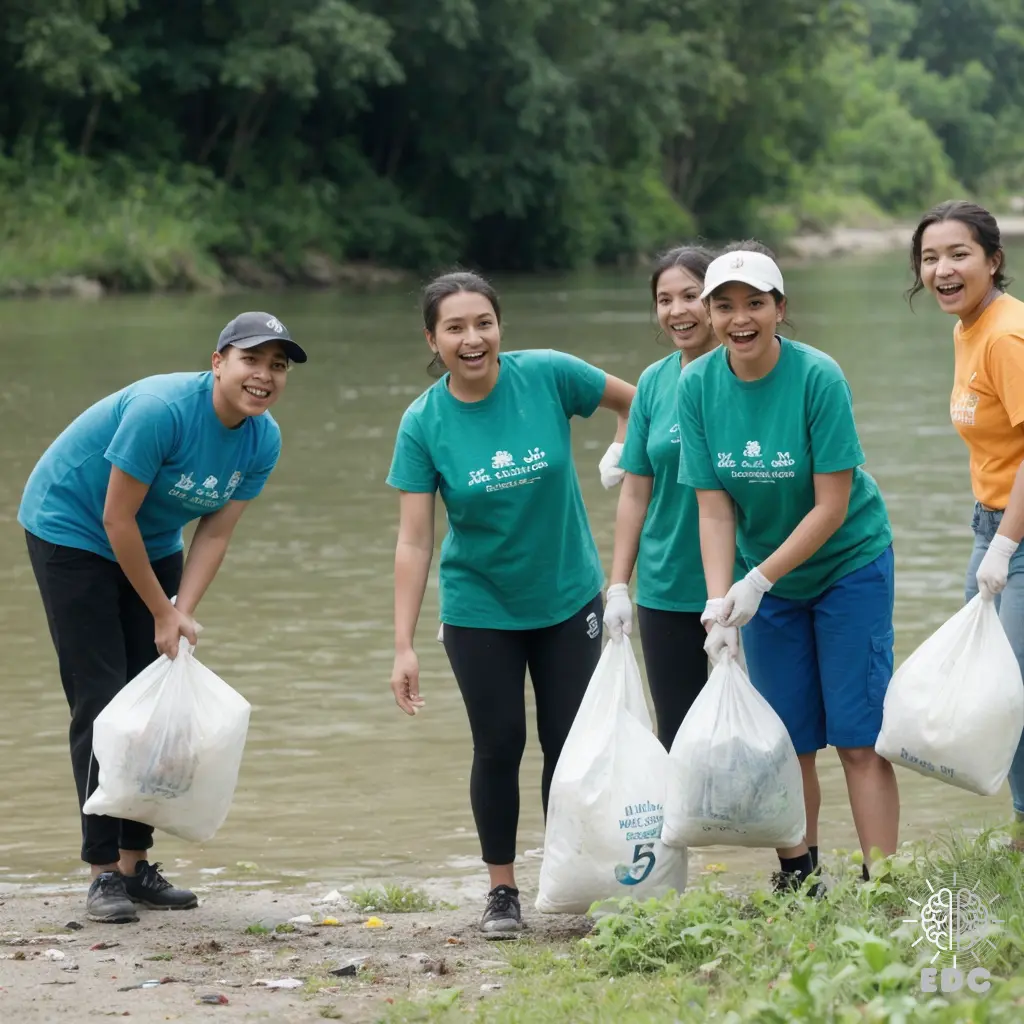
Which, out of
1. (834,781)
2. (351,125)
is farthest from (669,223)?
(834,781)

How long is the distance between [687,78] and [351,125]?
8067 mm

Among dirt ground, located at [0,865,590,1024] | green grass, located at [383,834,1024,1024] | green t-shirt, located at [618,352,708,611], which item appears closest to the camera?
green grass, located at [383,834,1024,1024]

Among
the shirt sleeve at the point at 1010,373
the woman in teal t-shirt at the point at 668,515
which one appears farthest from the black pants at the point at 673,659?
the shirt sleeve at the point at 1010,373

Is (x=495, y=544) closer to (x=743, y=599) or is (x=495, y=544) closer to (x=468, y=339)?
(x=468, y=339)

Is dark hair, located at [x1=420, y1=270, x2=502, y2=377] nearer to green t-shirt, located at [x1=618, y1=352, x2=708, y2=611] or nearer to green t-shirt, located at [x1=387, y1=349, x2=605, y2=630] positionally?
green t-shirt, located at [x1=387, y1=349, x2=605, y2=630]

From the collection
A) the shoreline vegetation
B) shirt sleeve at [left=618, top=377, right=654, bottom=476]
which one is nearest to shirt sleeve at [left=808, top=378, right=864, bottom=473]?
shirt sleeve at [left=618, top=377, right=654, bottom=476]

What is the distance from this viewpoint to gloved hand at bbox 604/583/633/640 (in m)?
5.06

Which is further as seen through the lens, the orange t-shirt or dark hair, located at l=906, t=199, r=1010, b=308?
dark hair, located at l=906, t=199, r=1010, b=308

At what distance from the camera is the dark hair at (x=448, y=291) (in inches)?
204

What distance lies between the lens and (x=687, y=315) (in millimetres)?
5375

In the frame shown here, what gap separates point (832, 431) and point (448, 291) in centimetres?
111

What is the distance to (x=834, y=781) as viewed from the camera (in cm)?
686

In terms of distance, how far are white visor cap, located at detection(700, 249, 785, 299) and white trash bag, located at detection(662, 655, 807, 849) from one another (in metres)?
0.92

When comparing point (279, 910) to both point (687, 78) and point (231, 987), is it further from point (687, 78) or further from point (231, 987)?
point (687, 78)
